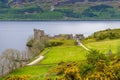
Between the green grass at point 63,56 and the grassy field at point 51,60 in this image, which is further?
the green grass at point 63,56

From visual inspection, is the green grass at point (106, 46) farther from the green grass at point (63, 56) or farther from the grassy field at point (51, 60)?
the green grass at point (63, 56)

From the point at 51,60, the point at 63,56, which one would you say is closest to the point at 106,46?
the point at 63,56

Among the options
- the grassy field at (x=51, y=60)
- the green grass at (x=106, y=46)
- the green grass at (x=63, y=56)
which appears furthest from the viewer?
the green grass at (x=106, y=46)

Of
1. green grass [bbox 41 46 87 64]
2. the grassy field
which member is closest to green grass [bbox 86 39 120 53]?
the grassy field

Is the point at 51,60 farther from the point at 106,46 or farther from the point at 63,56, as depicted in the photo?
the point at 106,46

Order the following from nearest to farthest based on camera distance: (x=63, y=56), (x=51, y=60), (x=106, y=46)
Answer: (x=51, y=60) → (x=63, y=56) → (x=106, y=46)

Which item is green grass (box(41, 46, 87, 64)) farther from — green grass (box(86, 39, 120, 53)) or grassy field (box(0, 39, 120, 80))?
green grass (box(86, 39, 120, 53))

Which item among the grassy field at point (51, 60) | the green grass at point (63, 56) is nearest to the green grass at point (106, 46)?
the grassy field at point (51, 60)

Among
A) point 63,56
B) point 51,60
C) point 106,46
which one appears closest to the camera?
point 51,60

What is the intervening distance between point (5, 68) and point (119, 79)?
47.8 m

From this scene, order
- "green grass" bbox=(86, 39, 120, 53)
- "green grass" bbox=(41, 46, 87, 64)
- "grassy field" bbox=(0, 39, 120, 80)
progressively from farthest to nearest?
"green grass" bbox=(86, 39, 120, 53)
"green grass" bbox=(41, 46, 87, 64)
"grassy field" bbox=(0, 39, 120, 80)

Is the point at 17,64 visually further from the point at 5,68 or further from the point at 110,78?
the point at 110,78

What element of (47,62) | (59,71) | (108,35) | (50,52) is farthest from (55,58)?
(108,35)

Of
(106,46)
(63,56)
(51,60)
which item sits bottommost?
(51,60)
